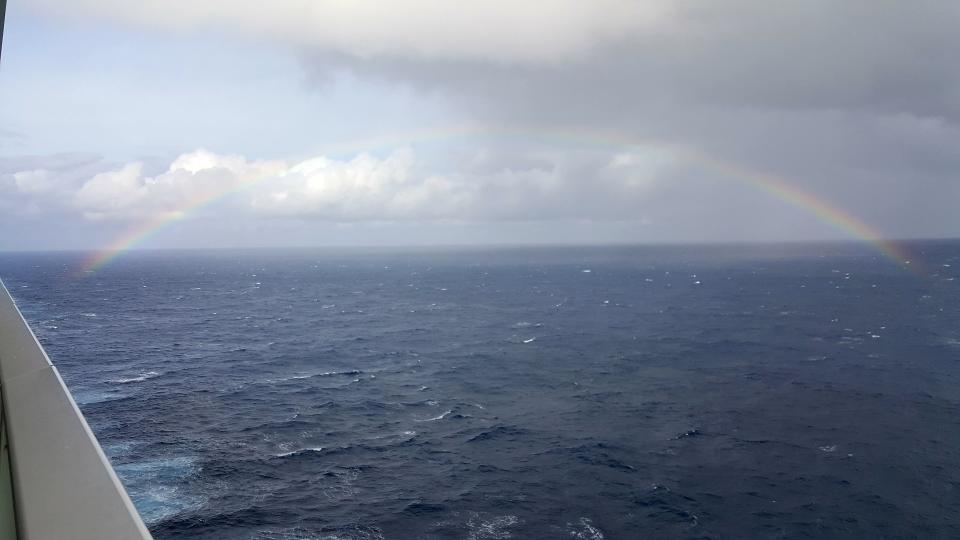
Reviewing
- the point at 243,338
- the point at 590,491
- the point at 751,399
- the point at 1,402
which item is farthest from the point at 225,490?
the point at 243,338

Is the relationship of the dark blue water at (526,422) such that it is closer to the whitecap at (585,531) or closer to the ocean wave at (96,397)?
the whitecap at (585,531)

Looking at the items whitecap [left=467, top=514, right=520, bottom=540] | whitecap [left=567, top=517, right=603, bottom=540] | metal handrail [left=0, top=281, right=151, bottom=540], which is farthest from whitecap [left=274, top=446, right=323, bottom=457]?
metal handrail [left=0, top=281, right=151, bottom=540]

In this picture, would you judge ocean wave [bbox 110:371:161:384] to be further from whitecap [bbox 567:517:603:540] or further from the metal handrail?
the metal handrail

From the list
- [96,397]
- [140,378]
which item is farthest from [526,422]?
[140,378]

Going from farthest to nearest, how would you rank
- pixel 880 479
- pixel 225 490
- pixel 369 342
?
pixel 369 342
pixel 880 479
pixel 225 490

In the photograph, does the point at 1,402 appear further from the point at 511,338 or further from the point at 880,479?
the point at 511,338

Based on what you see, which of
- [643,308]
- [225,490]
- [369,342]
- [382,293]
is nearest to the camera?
[225,490]

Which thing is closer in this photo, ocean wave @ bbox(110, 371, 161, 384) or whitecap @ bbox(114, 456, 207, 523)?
whitecap @ bbox(114, 456, 207, 523)
